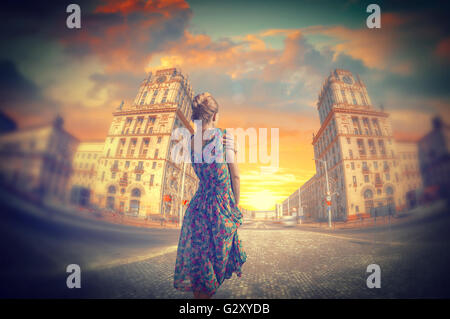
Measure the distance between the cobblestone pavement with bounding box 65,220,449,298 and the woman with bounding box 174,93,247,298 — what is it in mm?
964

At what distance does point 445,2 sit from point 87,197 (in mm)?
9198

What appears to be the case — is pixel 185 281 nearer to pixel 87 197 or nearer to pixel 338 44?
pixel 87 197

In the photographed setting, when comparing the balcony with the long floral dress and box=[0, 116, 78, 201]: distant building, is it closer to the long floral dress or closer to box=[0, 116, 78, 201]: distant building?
box=[0, 116, 78, 201]: distant building

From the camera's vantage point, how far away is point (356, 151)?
4.52m

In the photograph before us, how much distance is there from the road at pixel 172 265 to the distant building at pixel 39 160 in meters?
0.46

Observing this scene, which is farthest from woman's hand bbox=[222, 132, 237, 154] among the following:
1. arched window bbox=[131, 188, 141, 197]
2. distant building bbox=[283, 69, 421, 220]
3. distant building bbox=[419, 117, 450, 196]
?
distant building bbox=[419, 117, 450, 196]

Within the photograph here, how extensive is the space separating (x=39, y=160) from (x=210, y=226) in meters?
3.84

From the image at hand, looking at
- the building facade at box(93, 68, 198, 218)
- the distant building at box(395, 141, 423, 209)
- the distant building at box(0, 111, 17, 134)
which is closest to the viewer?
the distant building at box(0, 111, 17, 134)

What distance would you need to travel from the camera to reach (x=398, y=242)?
3531mm

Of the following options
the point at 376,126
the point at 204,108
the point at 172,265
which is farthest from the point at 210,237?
the point at 376,126

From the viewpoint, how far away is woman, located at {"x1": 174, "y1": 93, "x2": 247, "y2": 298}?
1617mm

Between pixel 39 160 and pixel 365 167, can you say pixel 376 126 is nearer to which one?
pixel 365 167

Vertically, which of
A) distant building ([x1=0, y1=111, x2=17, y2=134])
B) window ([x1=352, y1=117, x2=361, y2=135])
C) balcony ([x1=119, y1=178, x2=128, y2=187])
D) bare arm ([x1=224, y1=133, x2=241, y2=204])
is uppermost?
window ([x1=352, y1=117, x2=361, y2=135])
